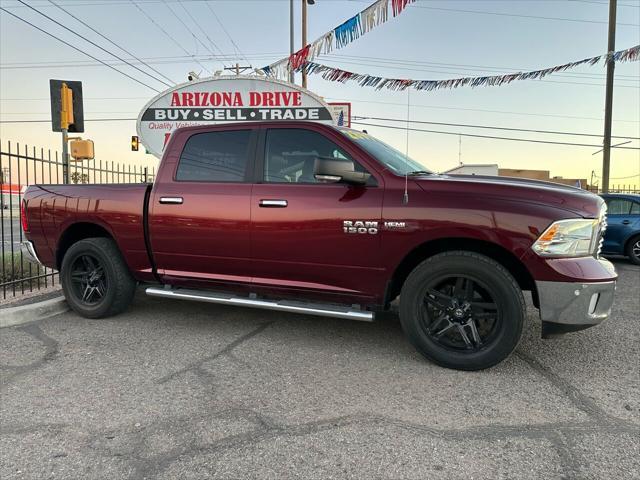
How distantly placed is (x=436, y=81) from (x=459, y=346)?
25.9ft

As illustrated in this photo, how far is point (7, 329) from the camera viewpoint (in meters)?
4.66

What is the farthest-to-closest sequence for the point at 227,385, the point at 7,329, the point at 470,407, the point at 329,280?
the point at 7,329 → the point at 329,280 → the point at 227,385 → the point at 470,407

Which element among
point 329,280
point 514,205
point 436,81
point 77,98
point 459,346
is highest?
point 436,81

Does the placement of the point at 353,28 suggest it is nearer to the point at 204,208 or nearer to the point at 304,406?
the point at 204,208

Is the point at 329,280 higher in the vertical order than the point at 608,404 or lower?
higher

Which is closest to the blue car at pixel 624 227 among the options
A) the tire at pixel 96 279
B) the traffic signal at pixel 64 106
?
the tire at pixel 96 279

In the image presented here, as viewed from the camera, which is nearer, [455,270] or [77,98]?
[455,270]

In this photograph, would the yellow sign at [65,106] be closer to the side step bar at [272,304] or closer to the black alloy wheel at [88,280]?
the black alloy wheel at [88,280]

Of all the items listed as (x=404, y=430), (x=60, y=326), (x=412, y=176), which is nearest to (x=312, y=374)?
(x=404, y=430)

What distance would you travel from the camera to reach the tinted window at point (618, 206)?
9.63 metres

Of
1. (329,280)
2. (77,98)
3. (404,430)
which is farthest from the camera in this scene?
(77,98)

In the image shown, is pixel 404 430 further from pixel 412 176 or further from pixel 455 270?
pixel 412 176

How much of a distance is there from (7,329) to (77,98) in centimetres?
431

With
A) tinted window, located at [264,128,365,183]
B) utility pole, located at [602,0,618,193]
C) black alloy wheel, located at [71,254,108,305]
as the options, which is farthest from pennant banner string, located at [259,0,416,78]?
utility pole, located at [602,0,618,193]
